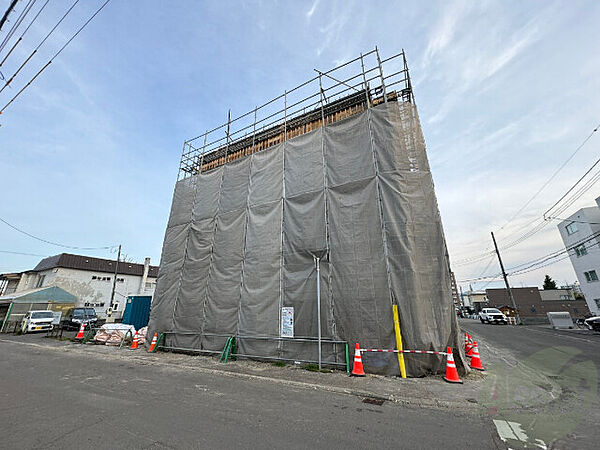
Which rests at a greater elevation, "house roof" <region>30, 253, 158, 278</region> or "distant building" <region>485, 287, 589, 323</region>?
"house roof" <region>30, 253, 158, 278</region>

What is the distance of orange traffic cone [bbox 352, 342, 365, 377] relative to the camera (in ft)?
20.6

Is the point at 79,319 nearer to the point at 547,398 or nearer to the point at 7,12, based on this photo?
the point at 7,12

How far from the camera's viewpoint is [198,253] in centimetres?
1094

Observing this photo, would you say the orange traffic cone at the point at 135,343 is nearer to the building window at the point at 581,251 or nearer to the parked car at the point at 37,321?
the parked car at the point at 37,321

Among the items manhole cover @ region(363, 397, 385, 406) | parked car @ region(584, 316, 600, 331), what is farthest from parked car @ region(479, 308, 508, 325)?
manhole cover @ region(363, 397, 385, 406)

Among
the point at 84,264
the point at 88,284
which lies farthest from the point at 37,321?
the point at 84,264

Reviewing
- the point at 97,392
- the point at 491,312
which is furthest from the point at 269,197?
the point at 491,312

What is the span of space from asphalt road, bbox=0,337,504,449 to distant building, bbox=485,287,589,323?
1878 inches

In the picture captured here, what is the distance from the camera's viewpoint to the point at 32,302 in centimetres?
2197

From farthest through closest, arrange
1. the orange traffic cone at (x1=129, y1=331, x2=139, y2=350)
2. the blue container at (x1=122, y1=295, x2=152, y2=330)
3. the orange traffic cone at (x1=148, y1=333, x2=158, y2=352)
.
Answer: the blue container at (x1=122, y1=295, x2=152, y2=330), the orange traffic cone at (x1=129, y1=331, x2=139, y2=350), the orange traffic cone at (x1=148, y1=333, x2=158, y2=352)

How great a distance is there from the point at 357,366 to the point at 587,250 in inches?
1290

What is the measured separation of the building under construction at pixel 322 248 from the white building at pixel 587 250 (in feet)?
85.5

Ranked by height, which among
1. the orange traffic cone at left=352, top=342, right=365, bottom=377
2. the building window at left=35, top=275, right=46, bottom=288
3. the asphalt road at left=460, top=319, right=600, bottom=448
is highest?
the building window at left=35, top=275, right=46, bottom=288

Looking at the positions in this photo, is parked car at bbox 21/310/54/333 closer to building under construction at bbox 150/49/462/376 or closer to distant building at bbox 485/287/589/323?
building under construction at bbox 150/49/462/376
